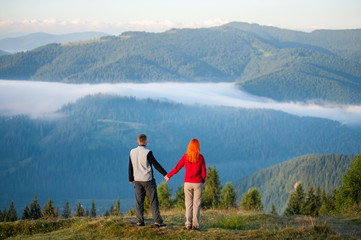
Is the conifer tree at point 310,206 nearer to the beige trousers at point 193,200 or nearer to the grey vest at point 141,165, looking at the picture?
the beige trousers at point 193,200

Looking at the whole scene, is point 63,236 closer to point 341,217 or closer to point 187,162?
point 187,162

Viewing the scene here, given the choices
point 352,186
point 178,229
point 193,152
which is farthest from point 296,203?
point 193,152

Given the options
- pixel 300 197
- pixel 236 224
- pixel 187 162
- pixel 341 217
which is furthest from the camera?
pixel 300 197

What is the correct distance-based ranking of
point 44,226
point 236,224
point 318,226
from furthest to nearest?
1. point 44,226
2. point 236,224
3. point 318,226

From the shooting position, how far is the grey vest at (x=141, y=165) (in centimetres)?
1356

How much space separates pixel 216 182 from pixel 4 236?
Result: 36066 mm

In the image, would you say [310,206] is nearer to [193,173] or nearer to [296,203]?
[296,203]

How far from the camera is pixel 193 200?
13.7 metres

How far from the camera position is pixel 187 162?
13.3m

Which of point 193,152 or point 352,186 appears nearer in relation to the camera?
point 193,152

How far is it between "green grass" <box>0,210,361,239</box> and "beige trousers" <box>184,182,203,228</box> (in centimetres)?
41

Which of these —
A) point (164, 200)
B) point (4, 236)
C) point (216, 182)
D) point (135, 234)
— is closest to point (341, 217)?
point (135, 234)

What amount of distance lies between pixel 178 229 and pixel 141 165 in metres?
2.56

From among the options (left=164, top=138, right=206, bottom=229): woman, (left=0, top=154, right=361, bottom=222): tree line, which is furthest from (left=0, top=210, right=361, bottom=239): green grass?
(left=0, top=154, right=361, bottom=222): tree line
